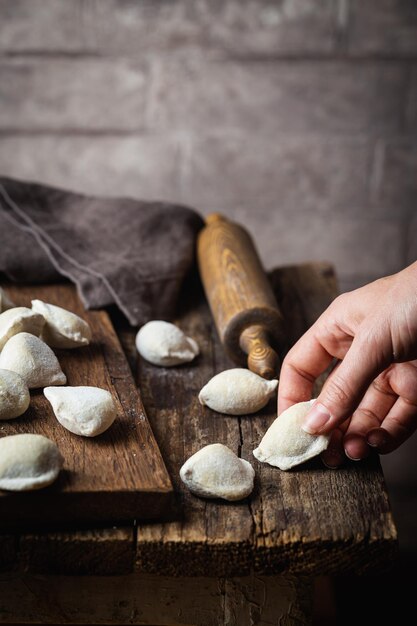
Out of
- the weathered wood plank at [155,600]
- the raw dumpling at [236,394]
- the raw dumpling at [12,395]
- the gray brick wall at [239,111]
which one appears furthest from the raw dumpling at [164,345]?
the gray brick wall at [239,111]

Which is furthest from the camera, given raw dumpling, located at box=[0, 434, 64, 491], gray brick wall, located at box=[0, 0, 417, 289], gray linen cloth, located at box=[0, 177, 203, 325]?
gray brick wall, located at box=[0, 0, 417, 289]

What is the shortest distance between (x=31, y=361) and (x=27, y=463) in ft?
0.73

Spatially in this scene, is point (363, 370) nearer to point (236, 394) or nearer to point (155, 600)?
point (236, 394)

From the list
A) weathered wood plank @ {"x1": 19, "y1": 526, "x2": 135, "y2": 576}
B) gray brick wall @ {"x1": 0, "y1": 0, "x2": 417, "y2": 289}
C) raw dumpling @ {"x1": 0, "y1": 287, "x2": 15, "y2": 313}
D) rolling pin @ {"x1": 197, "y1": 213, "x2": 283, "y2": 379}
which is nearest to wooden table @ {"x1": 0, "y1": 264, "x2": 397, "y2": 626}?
weathered wood plank @ {"x1": 19, "y1": 526, "x2": 135, "y2": 576}

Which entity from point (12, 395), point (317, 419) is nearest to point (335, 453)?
point (317, 419)

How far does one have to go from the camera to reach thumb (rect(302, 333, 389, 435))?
0.85m

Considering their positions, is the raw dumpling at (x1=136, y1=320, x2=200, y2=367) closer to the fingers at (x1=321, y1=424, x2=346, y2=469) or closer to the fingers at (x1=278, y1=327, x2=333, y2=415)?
the fingers at (x1=278, y1=327, x2=333, y2=415)

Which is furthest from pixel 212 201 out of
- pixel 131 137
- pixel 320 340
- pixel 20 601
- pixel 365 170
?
pixel 20 601

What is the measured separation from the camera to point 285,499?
2.68 feet

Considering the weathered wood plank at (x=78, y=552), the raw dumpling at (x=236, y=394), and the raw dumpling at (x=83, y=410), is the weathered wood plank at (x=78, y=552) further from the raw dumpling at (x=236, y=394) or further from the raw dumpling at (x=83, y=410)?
the raw dumpling at (x=236, y=394)

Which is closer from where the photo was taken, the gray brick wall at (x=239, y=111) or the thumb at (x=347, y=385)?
the thumb at (x=347, y=385)

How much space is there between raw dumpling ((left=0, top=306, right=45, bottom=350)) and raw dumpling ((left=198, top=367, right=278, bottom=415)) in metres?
0.25

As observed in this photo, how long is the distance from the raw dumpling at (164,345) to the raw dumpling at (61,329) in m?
0.09

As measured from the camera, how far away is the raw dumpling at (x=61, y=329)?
3.52 feet
